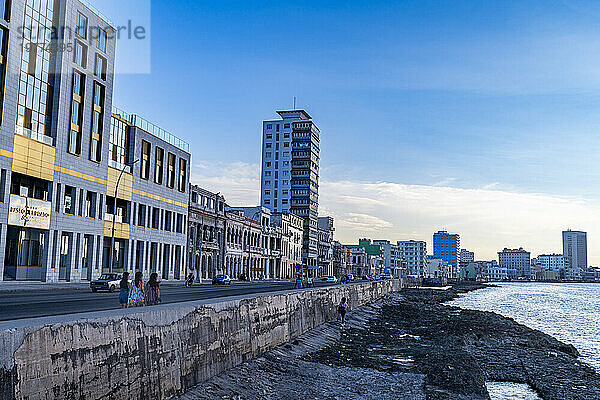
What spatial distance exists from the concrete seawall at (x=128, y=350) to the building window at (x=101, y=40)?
51.1 metres

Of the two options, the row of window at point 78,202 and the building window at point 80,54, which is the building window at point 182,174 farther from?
the building window at point 80,54

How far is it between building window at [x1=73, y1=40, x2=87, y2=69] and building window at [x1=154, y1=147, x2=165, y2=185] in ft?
66.1

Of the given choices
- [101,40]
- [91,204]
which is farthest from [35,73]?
[91,204]

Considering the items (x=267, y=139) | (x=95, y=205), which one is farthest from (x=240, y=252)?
(x=267, y=139)

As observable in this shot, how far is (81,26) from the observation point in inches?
2255

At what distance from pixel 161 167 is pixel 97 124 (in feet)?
57.6

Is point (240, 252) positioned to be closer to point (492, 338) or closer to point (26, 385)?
point (492, 338)

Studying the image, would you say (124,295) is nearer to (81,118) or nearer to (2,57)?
(2,57)

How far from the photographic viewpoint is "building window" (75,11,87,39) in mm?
56550

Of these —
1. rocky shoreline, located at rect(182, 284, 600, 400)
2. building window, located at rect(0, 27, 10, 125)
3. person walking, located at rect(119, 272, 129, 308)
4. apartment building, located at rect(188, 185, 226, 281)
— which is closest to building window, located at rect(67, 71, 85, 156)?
building window, located at rect(0, 27, 10, 125)

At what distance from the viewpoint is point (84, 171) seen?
5791cm

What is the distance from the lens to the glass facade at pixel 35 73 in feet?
160

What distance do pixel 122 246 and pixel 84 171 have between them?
14393 millimetres

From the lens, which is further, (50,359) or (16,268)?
(16,268)
